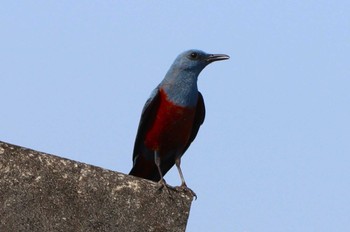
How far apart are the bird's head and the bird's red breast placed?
1.67 feet

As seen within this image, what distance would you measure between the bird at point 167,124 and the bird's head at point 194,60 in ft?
0.44

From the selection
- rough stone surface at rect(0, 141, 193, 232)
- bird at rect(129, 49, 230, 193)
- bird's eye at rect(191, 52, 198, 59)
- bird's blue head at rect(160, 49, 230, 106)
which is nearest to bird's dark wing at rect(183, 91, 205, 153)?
bird at rect(129, 49, 230, 193)

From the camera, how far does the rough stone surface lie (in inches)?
147

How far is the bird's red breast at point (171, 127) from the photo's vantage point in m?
7.14

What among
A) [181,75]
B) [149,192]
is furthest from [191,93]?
[149,192]

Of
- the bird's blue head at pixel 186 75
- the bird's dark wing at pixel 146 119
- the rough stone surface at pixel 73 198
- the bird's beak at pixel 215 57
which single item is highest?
the rough stone surface at pixel 73 198

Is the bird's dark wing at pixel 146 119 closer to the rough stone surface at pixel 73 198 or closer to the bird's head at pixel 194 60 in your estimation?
the bird's head at pixel 194 60

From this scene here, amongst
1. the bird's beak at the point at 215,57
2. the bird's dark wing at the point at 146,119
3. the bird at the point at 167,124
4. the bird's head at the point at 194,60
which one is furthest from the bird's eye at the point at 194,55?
the bird's dark wing at the point at 146,119

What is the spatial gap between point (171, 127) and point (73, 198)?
3.32 meters

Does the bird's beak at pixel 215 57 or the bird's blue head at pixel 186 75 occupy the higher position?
the bird's beak at pixel 215 57

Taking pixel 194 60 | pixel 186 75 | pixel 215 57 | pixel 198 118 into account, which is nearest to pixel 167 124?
pixel 198 118

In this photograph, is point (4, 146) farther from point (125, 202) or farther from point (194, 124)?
point (194, 124)

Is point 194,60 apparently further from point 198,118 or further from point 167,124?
point 167,124

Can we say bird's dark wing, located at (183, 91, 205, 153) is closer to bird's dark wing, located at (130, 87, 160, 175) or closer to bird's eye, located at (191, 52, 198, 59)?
bird's dark wing, located at (130, 87, 160, 175)
